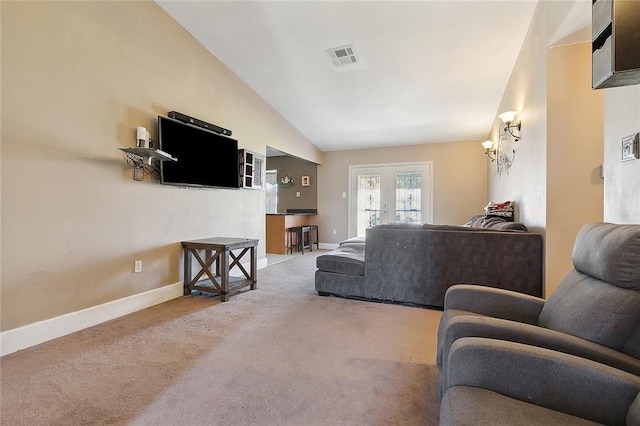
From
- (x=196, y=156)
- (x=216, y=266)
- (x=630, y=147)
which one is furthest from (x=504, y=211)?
(x=196, y=156)

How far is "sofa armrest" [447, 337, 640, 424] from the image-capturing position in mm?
852

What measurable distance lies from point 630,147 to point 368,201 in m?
5.85

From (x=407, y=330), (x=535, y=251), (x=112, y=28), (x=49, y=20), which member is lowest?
(x=407, y=330)

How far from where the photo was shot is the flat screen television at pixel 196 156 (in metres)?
3.15

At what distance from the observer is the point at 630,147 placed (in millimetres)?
1343

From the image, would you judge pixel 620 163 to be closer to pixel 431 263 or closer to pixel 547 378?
pixel 547 378

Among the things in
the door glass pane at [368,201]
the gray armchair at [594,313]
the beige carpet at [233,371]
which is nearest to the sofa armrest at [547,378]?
the gray armchair at [594,313]

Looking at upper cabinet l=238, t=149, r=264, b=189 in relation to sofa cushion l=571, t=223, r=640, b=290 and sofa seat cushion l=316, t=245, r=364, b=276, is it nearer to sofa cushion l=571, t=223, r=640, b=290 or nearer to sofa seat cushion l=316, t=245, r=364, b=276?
sofa seat cushion l=316, t=245, r=364, b=276

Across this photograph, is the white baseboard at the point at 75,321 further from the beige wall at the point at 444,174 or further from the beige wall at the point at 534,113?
the beige wall at the point at 444,174

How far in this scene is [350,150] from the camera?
729 cm

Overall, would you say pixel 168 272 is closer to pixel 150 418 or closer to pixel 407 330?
pixel 150 418

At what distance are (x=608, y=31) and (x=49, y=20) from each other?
11.0 ft

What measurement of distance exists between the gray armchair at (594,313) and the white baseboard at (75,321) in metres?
2.75

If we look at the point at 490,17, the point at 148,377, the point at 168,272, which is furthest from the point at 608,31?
the point at 168,272
